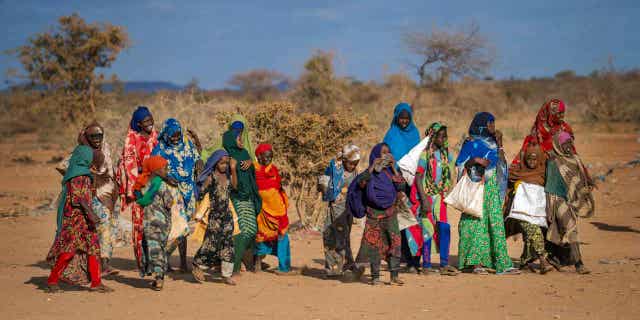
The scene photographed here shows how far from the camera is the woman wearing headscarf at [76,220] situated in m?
7.75

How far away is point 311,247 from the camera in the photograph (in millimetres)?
11875

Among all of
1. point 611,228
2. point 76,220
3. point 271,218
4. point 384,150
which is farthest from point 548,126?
point 76,220

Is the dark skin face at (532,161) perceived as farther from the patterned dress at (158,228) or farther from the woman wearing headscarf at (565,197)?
the patterned dress at (158,228)

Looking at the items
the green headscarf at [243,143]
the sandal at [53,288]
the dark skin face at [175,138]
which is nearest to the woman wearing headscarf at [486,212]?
the green headscarf at [243,143]

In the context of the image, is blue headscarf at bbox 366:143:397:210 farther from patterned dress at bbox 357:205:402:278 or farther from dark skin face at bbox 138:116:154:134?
dark skin face at bbox 138:116:154:134

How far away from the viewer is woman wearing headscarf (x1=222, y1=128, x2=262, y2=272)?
8875mm

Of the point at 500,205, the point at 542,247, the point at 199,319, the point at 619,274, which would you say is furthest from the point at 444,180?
the point at 199,319

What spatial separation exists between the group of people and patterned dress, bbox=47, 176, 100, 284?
680mm

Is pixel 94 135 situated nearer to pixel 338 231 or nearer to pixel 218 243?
pixel 218 243

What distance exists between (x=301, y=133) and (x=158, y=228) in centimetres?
452

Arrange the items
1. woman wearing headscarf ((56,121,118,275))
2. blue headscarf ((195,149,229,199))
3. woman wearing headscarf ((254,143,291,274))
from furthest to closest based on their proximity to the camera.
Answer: woman wearing headscarf ((254,143,291,274)), woman wearing headscarf ((56,121,118,275)), blue headscarf ((195,149,229,199))

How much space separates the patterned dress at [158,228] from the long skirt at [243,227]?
0.99 m

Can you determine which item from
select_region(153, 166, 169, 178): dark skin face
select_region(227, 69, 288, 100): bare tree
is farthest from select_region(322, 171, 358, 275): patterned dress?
select_region(227, 69, 288, 100): bare tree

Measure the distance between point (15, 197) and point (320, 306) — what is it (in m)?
13.0
